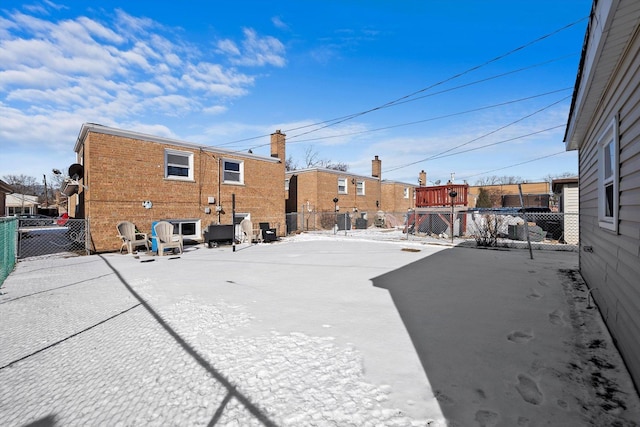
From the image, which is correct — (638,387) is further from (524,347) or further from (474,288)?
(474,288)

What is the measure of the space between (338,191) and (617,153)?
21909 millimetres

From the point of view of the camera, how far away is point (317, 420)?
2.26m

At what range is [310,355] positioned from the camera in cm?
327

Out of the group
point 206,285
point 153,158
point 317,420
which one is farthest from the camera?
point 153,158

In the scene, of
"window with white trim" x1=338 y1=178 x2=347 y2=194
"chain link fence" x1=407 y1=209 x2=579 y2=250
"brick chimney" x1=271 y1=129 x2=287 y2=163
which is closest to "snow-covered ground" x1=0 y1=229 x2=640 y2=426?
"chain link fence" x1=407 y1=209 x2=579 y2=250

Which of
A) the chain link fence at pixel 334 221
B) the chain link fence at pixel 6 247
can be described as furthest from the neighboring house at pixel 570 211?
the chain link fence at pixel 6 247

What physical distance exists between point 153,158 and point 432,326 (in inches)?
523

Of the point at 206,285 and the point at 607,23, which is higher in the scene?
the point at 607,23

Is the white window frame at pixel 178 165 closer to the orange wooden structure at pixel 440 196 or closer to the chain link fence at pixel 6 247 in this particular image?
the chain link fence at pixel 6 247

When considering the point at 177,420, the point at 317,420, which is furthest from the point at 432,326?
the point at 177,420

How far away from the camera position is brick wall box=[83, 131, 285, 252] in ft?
38.8

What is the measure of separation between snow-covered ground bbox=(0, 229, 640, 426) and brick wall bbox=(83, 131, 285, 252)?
19.4ft

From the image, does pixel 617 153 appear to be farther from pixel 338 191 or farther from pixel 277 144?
pixel 338 191

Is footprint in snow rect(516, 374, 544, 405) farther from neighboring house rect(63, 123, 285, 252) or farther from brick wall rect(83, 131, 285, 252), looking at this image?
brick wall rect(83, 131, 285, 252)
